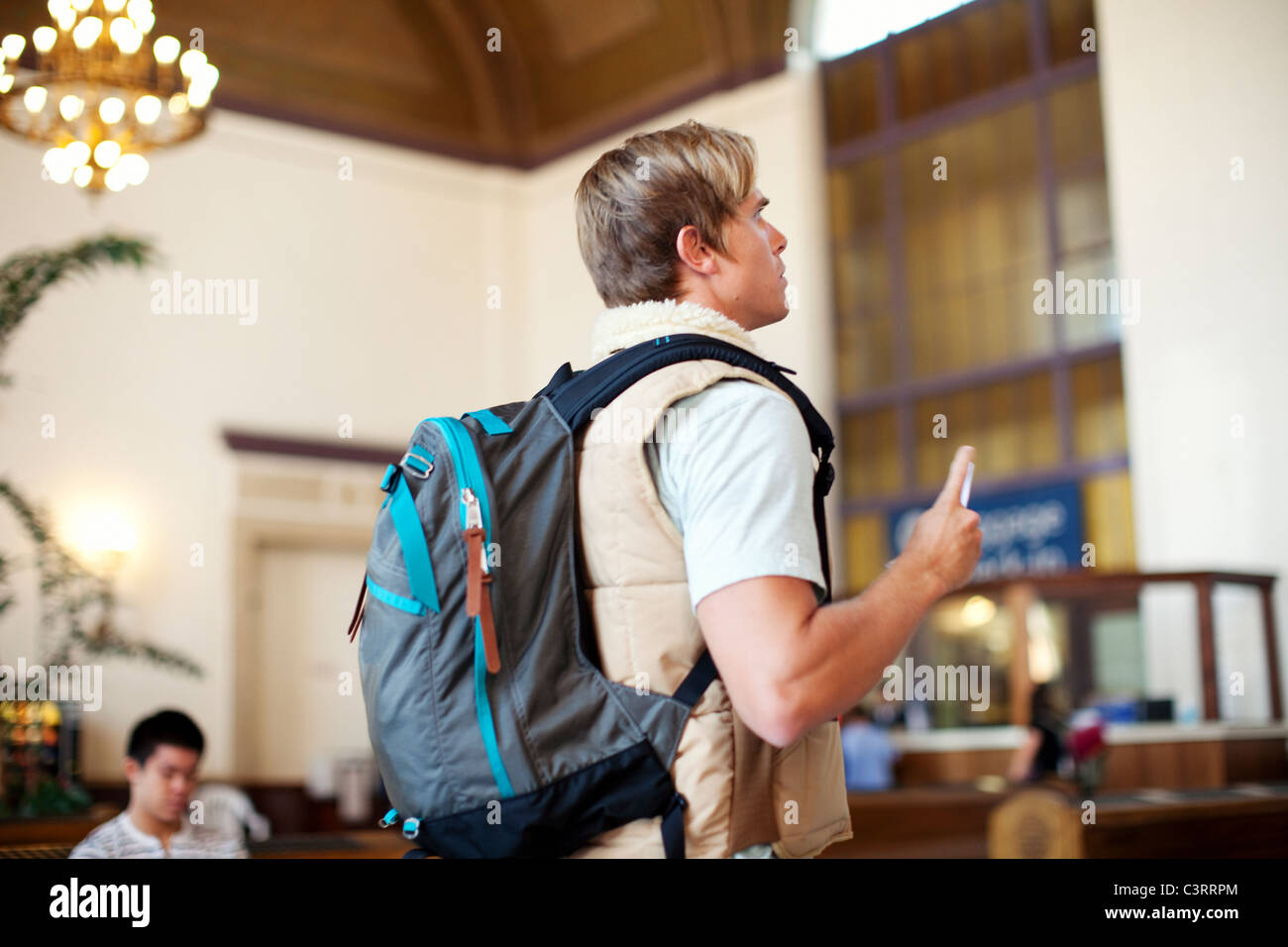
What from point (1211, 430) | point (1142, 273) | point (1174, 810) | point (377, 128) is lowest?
point (1174, 810)

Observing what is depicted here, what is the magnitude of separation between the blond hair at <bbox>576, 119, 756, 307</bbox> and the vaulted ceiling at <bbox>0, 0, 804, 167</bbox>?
1070 centimetres

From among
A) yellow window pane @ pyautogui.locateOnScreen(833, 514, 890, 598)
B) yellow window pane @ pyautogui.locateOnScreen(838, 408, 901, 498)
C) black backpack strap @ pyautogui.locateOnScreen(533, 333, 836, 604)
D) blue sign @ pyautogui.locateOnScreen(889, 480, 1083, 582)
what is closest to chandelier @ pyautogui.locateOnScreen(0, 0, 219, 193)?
blue sign @ pyautogui.locateOnScreen(889, 480, 1083, 582)

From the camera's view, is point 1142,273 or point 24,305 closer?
point 24,305

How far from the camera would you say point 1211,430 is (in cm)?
887

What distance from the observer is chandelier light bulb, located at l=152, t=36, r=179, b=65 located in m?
7.33

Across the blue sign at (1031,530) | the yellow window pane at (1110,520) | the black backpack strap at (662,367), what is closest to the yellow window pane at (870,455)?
the blue sign at (1031,530)

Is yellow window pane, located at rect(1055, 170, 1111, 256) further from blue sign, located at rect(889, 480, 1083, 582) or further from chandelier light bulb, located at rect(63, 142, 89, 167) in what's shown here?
chandelier light bulb, located at rect(63, 142, 89, 167)

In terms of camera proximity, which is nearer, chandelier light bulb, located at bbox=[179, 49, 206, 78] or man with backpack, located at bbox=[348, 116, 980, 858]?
man with backpack, located at bbox=[348, 116, 980, 858]

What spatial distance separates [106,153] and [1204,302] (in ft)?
22.1

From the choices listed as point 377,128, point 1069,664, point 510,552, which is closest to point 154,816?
point 510,552

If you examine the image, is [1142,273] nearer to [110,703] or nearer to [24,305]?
A: [24,305]

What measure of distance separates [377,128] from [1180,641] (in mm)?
8056
